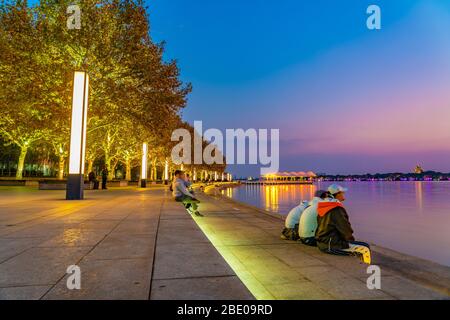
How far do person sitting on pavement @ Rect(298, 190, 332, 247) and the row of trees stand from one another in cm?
2257

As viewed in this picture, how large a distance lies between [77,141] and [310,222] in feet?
43.6

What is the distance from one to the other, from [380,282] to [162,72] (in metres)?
27.4

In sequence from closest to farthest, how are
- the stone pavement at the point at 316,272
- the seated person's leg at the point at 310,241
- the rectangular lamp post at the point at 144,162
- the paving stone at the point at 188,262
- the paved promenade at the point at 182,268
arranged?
1. the paved promenade at the point at 182,268
2. the stone pavement at the point at 316,272
3. the paving stone at the point at 188,262
4. the seated person's leg at the point at 310,241
5. the rectangular lamp post at the point at 144,162

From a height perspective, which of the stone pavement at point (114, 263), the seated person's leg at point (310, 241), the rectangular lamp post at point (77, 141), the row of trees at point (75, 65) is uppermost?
Result: the row of trees at point (75, 65)

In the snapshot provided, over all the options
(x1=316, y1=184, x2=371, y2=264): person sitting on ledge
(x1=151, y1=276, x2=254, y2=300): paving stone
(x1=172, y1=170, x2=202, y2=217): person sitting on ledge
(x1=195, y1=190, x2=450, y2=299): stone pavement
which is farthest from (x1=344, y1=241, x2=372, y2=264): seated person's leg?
(x1=172, y1=170, x2=202, y2=217): person sitting on ledge

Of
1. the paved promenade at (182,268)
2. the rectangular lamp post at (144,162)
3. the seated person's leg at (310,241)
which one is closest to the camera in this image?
the paved promenade at (182,268)

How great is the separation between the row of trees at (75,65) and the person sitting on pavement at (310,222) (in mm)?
22570

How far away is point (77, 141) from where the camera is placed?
1558cm

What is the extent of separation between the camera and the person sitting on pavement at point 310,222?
20.0 ft

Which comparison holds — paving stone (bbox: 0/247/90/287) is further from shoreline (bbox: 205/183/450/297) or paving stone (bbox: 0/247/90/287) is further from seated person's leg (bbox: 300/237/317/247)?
shoreline (bbox: 205/183/450/297)

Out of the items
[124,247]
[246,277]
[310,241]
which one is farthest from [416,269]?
[124,247]

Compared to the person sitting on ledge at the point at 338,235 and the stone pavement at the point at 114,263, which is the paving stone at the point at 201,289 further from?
the person sitting on ledge at the point at 338,235

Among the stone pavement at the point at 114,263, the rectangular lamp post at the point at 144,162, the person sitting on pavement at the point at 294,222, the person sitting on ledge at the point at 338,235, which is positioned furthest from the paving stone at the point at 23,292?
the rectangular lamp post at the point at 144,162
